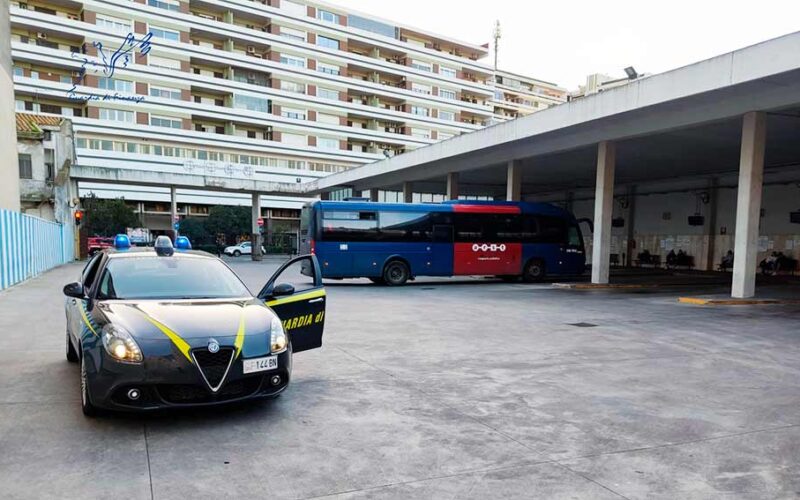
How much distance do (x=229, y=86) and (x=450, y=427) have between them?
6235 centimetres

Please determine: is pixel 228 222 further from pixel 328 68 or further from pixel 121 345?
pixel 121 345

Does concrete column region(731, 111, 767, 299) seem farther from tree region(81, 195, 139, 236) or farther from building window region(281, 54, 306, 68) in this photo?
building window region(281, 54, 306, 68)

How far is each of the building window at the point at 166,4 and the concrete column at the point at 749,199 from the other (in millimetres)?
58516

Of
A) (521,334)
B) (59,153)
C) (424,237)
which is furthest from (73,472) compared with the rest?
(59,153)

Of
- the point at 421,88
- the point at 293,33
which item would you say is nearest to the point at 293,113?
the point at 293,33

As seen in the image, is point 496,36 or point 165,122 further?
point 496,36

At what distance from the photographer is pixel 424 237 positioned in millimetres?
18938

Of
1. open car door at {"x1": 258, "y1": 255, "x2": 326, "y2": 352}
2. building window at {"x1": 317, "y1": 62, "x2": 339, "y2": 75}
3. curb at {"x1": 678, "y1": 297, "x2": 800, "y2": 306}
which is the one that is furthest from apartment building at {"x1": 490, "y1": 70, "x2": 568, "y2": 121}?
open car door at {"x1": 258, "y1": 255, "x2": 326, "y2": 352}

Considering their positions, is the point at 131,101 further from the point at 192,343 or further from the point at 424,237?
the point at 192,343

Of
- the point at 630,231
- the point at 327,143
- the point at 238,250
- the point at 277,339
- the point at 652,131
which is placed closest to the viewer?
the point at 277,339

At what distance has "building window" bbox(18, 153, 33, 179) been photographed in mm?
30766

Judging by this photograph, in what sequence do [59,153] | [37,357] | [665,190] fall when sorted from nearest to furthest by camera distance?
[37,357] → [665,190] → [59,153]

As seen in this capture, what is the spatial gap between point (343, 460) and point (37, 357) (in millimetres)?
5172

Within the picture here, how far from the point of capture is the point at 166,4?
57.5 m
